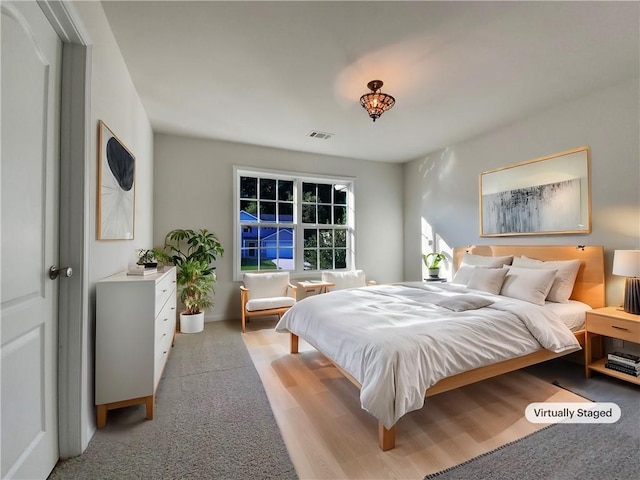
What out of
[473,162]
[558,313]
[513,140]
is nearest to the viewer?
[558,313]

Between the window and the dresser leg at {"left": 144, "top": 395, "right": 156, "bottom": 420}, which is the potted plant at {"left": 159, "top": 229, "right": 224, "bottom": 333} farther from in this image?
the dresser leg at {"left": 144, "top": 395, "right": 156, "bottom": 420}

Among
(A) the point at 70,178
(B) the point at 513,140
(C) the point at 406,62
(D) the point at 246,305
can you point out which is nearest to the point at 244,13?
(C) the point at 406,62

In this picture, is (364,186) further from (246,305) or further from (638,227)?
(638,227)

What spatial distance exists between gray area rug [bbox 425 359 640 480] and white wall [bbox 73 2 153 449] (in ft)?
6.58

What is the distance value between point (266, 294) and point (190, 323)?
1.07 metres

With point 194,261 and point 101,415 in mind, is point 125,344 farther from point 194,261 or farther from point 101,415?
point 194,261

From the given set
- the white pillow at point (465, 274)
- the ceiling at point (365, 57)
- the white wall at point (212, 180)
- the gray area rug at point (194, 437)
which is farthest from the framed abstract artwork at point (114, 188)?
the white pillow at point (465, 274)

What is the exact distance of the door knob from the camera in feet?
4.94

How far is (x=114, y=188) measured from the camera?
225cm

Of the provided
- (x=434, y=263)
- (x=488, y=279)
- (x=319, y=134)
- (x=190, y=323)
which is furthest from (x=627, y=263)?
(x=190, y=323)

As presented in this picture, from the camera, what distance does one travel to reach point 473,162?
423cm

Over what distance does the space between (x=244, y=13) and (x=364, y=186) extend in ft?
12.5

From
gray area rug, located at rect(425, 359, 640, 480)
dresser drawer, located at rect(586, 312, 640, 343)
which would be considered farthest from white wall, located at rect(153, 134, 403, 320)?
dresser drawer, located at rect(586, 312, 640, 343)

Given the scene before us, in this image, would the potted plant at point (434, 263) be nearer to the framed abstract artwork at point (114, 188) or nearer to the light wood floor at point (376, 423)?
the light wood floor at point (376, 423)
